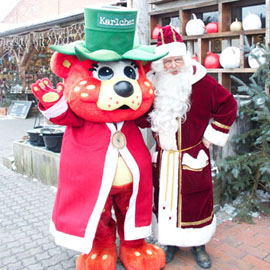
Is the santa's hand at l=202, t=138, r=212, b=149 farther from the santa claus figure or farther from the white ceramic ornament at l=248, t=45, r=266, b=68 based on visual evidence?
the white ceramic ornament at l=248, t=45, r=266, b=68

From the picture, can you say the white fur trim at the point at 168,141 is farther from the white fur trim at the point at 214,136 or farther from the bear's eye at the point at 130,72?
the bear's eye at the point at 130,72

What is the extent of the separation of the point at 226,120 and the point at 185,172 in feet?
1.79

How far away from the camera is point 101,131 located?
2680 mm

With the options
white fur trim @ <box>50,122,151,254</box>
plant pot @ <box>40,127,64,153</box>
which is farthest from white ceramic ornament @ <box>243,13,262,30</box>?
plant pot @ <box>40,127,64,153</box>

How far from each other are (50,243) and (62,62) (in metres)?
1.91

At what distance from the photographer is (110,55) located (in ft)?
8.14

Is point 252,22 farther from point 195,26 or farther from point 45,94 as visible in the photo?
point 45,94

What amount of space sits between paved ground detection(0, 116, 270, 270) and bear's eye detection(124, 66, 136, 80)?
5.47ft

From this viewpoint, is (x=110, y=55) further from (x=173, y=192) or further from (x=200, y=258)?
(x=200, y=258)

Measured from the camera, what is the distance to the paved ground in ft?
10.2

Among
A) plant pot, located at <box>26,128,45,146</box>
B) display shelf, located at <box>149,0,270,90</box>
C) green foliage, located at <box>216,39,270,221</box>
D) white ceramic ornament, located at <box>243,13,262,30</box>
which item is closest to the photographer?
green foliage, located at <box>216,39,270,221</box>

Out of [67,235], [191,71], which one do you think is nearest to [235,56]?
[191,71]

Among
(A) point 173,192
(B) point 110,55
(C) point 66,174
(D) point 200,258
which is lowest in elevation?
(D) point 200,258

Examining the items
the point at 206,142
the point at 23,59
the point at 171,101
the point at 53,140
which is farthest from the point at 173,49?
the point at 23,59
